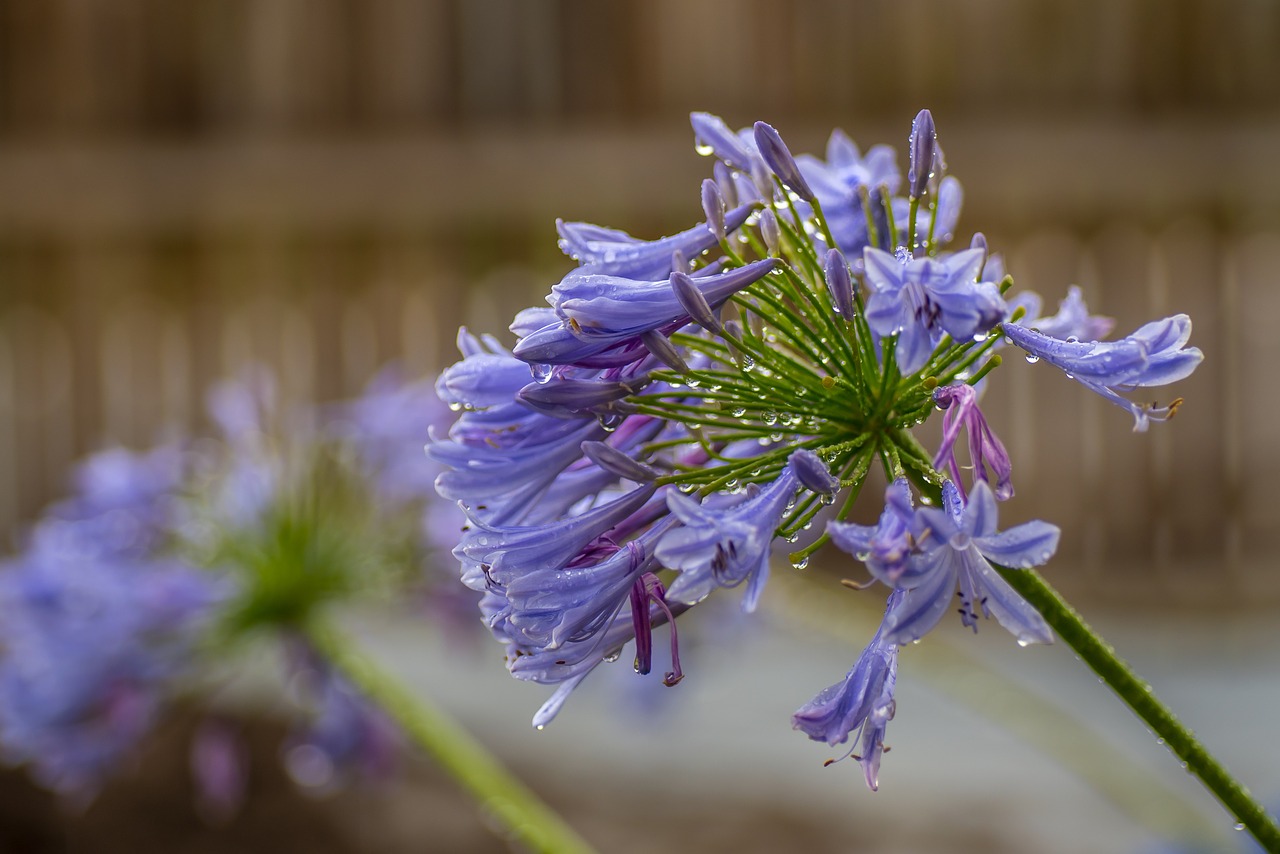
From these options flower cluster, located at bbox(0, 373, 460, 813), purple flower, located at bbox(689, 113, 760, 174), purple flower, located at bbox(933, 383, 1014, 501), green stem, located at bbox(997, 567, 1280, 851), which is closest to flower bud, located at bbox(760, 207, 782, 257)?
purple flower, located at bbox(689, 113, 760, 174)

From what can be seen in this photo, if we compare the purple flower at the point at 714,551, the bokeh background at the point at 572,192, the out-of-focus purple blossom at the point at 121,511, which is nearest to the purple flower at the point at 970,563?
the purple flower at the point at 714,551

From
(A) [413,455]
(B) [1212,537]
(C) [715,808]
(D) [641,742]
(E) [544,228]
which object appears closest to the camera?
(A) [413,455]

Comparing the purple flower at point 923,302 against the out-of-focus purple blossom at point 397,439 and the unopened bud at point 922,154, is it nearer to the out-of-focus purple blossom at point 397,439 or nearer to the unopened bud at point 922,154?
the unopened bud at point 922,154

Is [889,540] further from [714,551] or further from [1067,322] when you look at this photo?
[1067,322]

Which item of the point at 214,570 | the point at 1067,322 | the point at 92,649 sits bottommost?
the point at 92,649

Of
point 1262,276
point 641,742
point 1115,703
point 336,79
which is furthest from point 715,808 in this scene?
point 336,79

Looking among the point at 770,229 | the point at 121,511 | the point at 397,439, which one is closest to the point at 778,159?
the point at 770,229

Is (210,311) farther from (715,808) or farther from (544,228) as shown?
(715,808)
